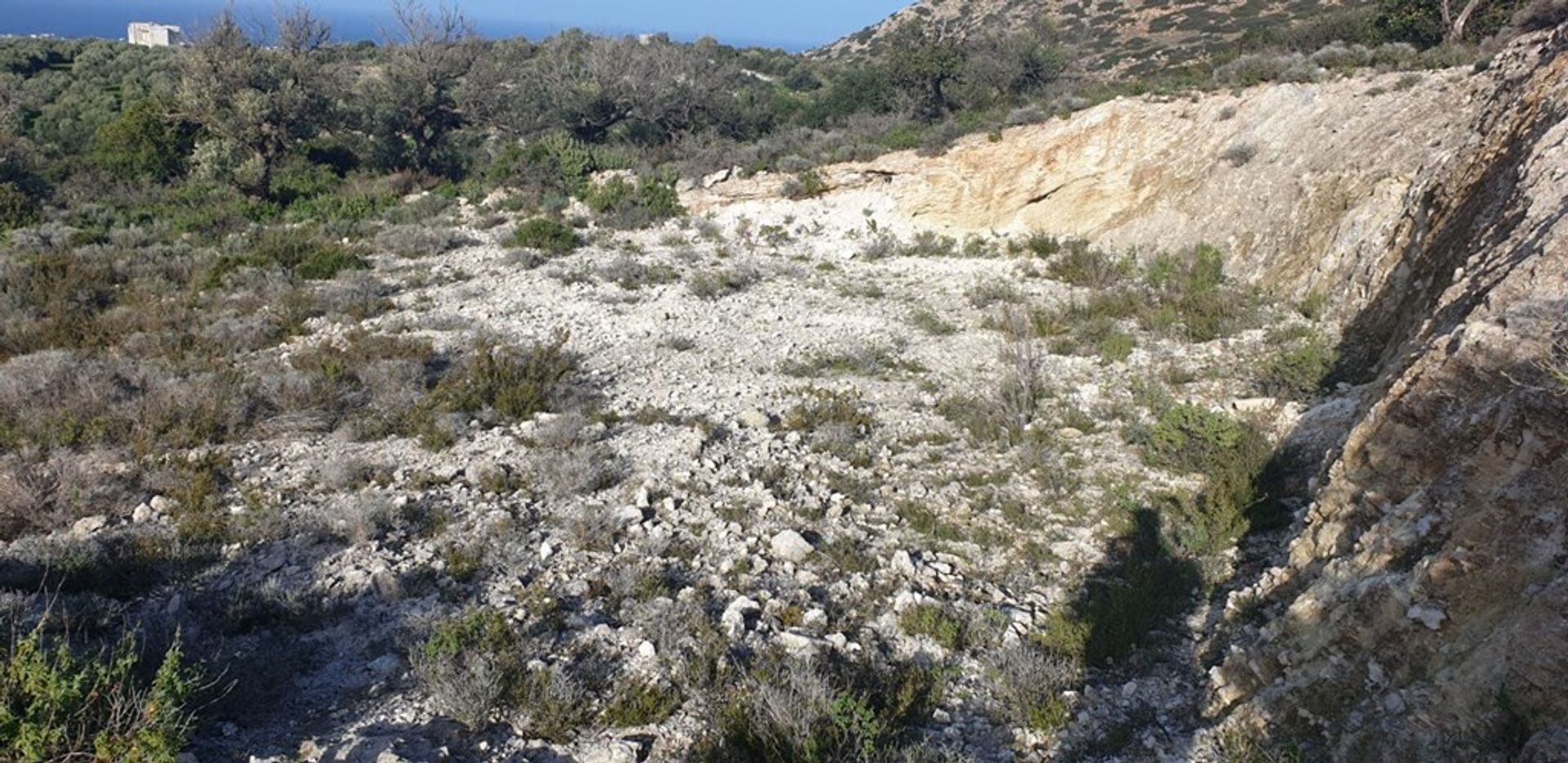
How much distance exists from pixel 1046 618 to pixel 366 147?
70.0 feet

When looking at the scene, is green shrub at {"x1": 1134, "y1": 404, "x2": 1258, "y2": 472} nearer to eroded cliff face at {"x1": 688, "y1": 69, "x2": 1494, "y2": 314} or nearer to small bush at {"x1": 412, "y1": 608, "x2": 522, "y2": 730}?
eroded cliff face at {"x1": 688, "y1": 69, "x2": 1494, "y2": 314}

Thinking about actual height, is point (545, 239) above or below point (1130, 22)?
below

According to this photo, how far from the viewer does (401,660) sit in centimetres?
460

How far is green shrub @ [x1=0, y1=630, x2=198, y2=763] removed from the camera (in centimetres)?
323

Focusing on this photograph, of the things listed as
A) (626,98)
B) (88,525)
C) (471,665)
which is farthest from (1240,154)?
(626,98)

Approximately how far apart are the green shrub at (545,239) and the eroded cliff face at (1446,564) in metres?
12.6

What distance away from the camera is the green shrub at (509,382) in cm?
820

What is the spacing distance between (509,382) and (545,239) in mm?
7096

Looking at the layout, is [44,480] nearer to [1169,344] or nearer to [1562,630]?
[1562,630]

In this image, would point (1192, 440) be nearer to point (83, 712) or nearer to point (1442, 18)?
point (83, 712)

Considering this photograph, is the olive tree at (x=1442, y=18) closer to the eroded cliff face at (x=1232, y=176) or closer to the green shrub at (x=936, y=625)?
the eroded cliff face at (x=1232, y=176)

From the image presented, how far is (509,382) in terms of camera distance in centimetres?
873

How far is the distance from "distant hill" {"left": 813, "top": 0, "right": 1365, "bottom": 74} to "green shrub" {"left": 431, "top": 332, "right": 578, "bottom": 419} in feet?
68.5

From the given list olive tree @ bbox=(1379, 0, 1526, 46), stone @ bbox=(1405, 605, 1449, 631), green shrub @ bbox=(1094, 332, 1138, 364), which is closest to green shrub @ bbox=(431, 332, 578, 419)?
green shrub @ bbox=(1094, 332, 1138, 364)
